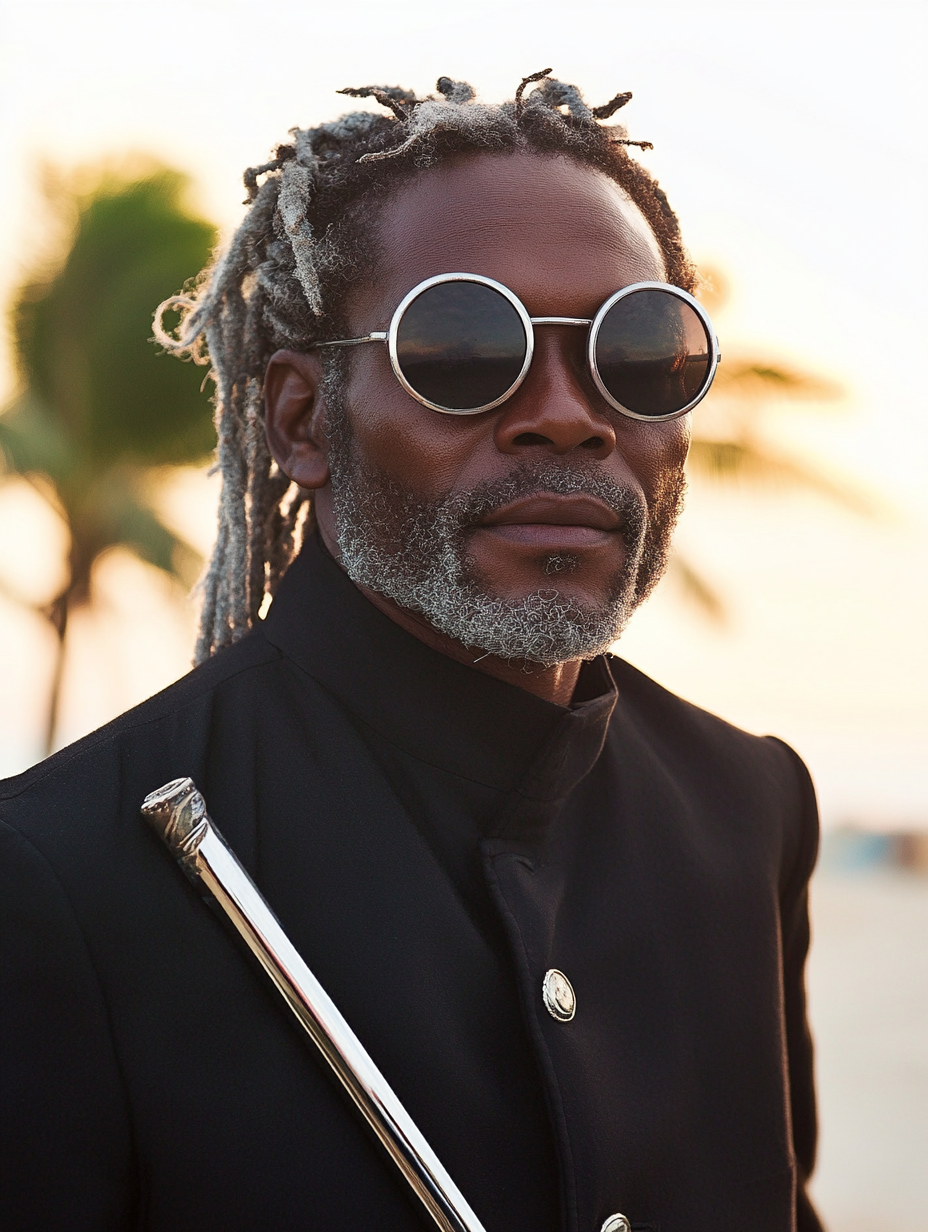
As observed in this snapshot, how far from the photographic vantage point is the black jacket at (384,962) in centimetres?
157

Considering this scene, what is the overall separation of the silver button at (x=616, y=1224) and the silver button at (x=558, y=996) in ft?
0.86

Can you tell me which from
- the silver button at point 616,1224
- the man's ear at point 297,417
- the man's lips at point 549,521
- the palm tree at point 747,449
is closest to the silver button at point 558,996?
Answer: the silver button at point 616,1224

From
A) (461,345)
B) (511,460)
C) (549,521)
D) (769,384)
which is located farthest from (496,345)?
(769,384)

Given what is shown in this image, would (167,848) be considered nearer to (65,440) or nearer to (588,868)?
(588,868)

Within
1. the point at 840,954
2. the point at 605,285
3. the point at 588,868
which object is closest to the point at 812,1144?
the point at 588,868

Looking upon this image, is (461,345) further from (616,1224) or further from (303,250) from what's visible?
(616,1224)

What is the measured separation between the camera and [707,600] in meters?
12.5

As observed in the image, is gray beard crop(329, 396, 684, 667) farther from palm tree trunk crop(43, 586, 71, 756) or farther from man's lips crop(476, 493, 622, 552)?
palm tree trunk crop(43, 586, 71, 756)

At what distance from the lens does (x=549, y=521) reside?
77.1 inches

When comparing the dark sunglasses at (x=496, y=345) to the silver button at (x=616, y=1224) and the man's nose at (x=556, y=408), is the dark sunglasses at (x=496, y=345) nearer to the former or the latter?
the man's nose at (x=556, y=408)

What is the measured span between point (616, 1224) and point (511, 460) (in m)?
1.10

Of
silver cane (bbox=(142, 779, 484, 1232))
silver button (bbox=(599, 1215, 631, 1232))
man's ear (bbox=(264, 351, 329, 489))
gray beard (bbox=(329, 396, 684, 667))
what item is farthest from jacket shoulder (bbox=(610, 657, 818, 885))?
silver cane (bbox=(142, 779, 484, 1232))

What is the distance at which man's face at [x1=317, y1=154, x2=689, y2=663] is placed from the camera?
1960 millimetres

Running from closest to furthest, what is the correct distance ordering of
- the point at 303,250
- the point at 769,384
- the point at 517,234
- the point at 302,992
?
the point at 302,992
the point at 517,234
the point at 303,250
the point at 769,384
